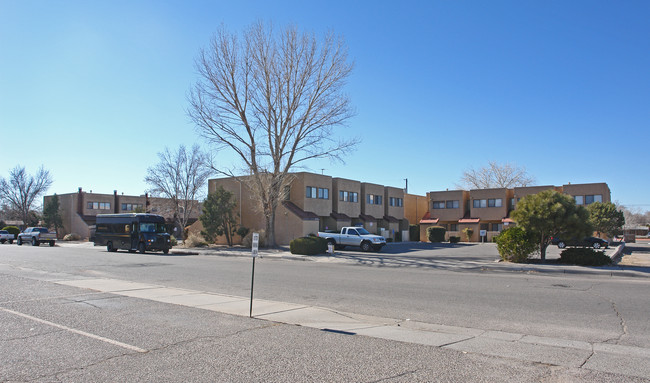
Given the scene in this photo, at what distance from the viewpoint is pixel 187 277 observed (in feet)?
53.5

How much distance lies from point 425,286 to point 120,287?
354 inches

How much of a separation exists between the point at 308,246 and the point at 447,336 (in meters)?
21.9

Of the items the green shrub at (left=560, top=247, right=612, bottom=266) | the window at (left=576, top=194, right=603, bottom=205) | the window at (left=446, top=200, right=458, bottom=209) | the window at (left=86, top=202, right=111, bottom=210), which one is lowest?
the green shrub at (left=560, top=247, right=612, bottom=266)

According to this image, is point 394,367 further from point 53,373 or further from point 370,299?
point 370,299

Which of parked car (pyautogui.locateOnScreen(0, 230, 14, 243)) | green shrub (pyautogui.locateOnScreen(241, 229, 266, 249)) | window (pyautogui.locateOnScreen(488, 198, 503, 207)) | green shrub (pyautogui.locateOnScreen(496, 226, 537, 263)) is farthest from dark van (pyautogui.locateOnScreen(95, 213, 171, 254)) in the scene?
window (pyautogui.locateOnScreen(488, 198, 503, 207))

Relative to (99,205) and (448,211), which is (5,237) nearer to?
(99,205)

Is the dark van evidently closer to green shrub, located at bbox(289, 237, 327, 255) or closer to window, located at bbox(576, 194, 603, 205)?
green shrub, located at bbox(289, 237, 327, 255)

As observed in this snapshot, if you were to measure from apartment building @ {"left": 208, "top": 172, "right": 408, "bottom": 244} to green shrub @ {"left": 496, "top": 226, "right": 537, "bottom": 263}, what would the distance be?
772 inches

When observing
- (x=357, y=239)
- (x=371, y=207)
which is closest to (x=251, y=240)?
(x=357, y=239)

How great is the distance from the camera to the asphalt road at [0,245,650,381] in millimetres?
5465

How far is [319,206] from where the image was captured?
4278 centimetres

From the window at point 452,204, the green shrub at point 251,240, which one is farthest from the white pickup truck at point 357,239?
the window at point 452,204

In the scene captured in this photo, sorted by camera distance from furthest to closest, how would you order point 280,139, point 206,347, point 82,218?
point 82,218 < point 280,139 < point 206,347

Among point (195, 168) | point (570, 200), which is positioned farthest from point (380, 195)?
point (570, 200)
